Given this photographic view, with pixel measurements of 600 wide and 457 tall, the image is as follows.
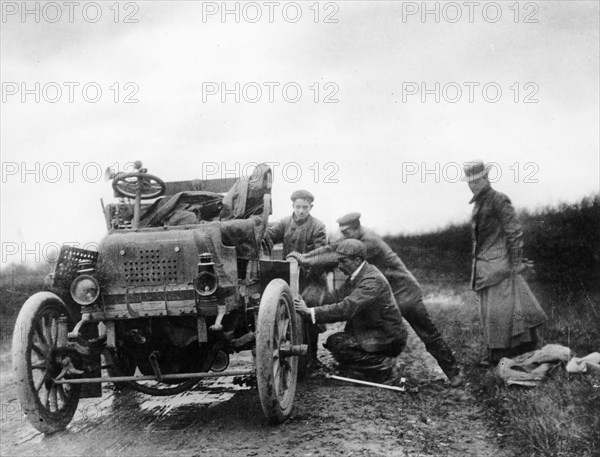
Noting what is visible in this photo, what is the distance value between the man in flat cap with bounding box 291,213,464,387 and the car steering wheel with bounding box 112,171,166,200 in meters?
1.73

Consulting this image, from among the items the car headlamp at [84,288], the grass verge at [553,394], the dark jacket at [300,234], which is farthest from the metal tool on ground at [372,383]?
the car headlamp at [84,288]

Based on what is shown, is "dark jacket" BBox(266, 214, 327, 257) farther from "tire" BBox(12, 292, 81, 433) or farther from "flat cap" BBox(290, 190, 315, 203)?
"tire" BBox(12, 292, 81, 433)

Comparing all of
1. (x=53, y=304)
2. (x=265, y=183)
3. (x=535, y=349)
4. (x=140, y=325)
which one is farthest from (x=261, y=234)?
(x=535, y=349)

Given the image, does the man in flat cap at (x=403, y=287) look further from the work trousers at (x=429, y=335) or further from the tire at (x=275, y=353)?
the tire at (x=275, y=353)

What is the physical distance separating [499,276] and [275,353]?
260cm

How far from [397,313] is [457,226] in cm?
741

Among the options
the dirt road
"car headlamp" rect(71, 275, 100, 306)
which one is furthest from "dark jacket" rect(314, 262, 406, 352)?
"car headlamp" rect(71, 275, 100, 306)

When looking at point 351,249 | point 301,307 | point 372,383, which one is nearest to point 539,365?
point 372,383

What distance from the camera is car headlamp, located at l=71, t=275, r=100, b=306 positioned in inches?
181

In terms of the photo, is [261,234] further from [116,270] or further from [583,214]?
[583,214]

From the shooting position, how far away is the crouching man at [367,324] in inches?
249

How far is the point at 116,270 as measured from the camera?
15.7 ft

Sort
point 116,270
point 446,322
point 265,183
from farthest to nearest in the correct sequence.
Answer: point 446,322 < point 265,183 < point 116,270

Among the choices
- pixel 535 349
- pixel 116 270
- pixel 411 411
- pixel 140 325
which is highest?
pixel 116 270
